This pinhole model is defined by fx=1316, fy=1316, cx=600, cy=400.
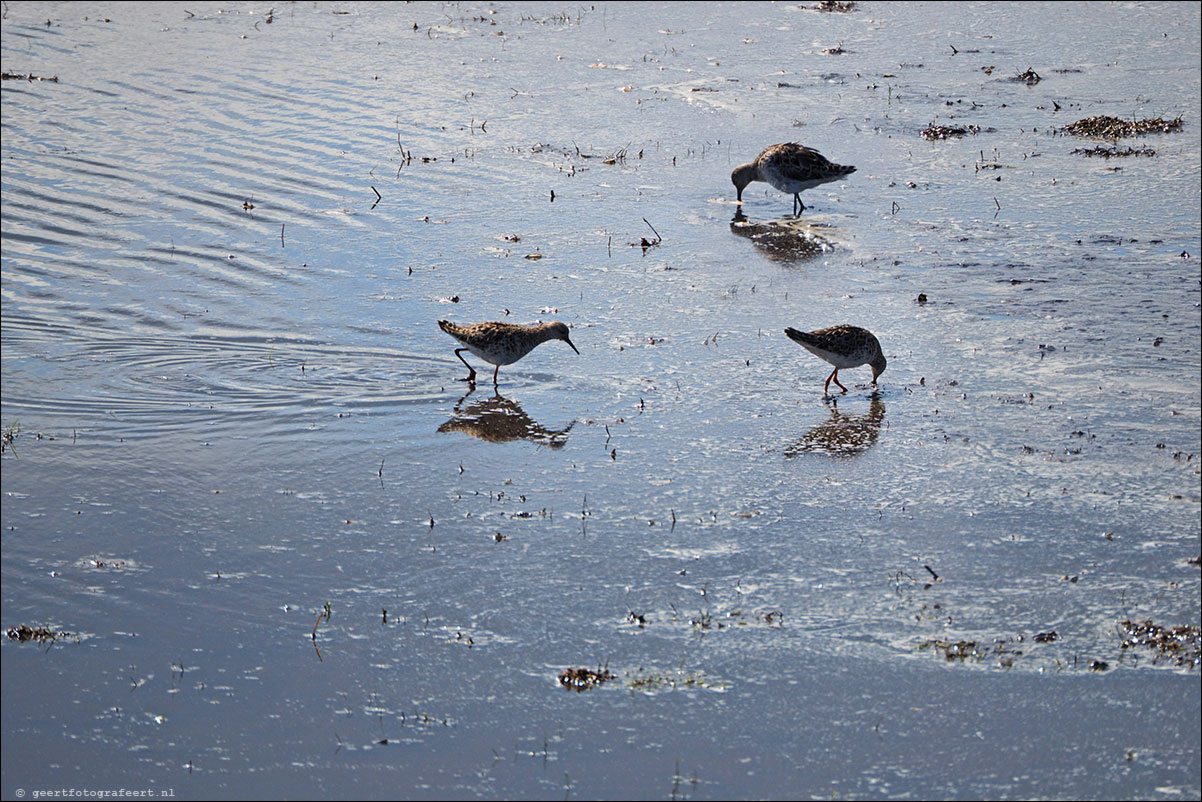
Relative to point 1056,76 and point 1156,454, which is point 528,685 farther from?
point 1056,76

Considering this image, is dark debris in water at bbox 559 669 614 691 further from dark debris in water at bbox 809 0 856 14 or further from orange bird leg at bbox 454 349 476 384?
dark debris in water at bbox 809 0 856 14

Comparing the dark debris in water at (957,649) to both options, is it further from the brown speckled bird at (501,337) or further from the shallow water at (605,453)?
the brown speckled bird at (501,337)

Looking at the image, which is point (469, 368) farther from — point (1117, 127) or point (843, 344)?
point (1117, 127)

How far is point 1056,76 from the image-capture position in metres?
22.9

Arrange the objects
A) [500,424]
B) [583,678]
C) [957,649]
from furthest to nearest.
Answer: [500,424], [957,649], [583,678]

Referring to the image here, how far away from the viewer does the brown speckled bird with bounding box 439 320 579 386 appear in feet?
38.3

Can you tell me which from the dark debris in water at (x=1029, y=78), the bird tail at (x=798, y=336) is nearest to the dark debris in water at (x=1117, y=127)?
the dark debris in water at (x=1029, y=78)

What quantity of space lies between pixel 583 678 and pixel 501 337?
15.5 ft

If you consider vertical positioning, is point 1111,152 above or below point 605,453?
above

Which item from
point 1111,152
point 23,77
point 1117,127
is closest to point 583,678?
point 1111,152

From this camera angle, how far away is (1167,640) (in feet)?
25.5

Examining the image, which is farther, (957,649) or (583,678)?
(957,649)

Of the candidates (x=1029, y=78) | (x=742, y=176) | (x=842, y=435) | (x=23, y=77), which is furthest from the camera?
(x=23, y=77)

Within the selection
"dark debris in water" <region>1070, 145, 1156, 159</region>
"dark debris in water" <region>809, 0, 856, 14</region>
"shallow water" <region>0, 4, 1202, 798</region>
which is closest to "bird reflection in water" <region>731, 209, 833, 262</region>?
"shallow water" <region>0, 4, 1202, 798</region>
